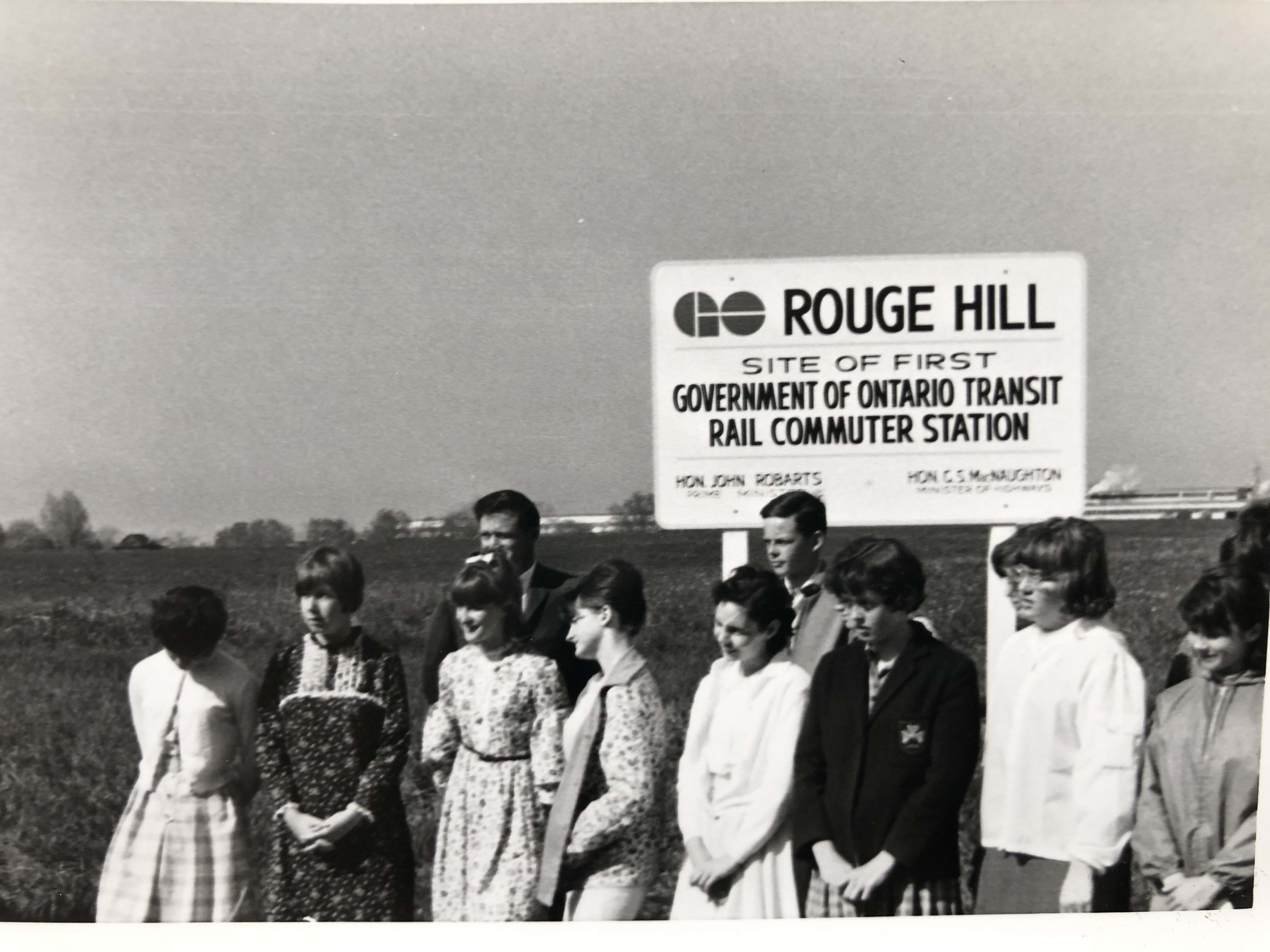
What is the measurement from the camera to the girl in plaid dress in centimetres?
430

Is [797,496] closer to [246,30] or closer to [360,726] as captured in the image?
[360,726]

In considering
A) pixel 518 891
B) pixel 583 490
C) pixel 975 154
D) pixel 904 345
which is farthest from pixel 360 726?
pixel 975 154

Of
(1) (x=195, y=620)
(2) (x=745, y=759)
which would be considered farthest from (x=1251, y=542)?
(1) (x=195, y=620)

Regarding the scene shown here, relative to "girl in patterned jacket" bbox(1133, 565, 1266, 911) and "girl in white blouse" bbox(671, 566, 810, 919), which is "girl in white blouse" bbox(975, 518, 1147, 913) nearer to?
"girl in patterned jacket" bbox(1133, 565, 1266, 911)

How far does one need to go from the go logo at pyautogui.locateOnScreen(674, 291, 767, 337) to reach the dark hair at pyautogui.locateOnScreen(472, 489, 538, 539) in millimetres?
733

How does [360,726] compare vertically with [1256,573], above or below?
below

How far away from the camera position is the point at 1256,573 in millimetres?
4297

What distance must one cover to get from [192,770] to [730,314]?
2.11 meters

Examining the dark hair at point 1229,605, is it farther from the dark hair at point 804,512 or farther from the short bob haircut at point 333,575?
the short bob haircut at point 333,575

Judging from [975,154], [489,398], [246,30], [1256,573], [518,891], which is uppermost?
[246,30]

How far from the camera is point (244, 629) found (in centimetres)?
432

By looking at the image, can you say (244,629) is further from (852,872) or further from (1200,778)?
(1200,778)

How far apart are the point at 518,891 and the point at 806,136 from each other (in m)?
2.41

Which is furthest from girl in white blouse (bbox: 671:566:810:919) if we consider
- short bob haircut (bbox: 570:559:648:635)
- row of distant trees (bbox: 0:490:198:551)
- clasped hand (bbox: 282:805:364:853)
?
row of distant trees (bbox: 0:490:198:551)
